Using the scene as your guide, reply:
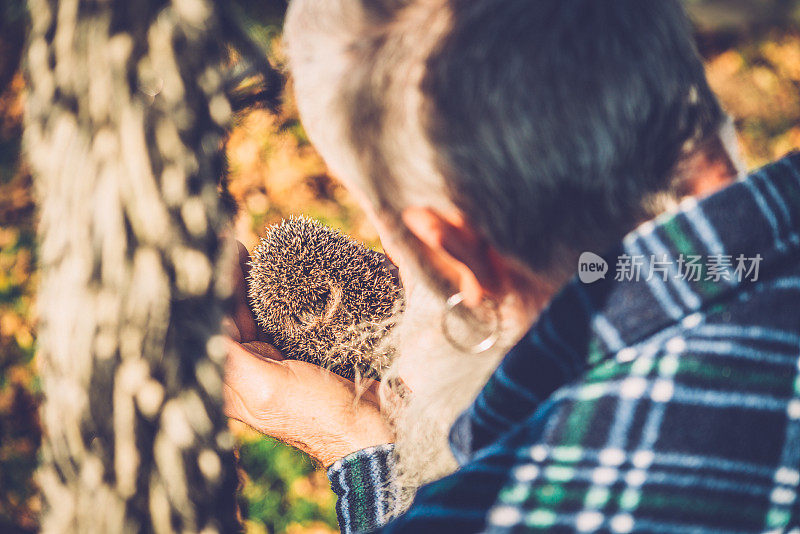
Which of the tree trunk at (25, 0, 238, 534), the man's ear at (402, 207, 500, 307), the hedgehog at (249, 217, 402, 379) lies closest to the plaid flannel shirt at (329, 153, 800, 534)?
the man's ear at (402, 207, 500, 307)

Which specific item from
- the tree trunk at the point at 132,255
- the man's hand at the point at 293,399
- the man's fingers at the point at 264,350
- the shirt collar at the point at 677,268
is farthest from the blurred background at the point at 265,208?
the shirt collar at the point at 677,268

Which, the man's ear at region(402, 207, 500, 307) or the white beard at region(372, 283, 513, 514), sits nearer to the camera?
the man's ear at region(402, 207, 500, 307)

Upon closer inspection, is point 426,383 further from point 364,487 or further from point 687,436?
point 687,436

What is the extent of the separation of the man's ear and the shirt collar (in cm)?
12

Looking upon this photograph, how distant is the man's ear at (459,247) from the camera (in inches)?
29.4

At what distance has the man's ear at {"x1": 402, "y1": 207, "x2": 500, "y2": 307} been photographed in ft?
2.45

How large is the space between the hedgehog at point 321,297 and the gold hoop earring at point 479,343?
0.30 m

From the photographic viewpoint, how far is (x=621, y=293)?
2.17 ft

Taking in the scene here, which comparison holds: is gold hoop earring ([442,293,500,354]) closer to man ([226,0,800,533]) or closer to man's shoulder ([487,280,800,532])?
man ([226,0,800,533])

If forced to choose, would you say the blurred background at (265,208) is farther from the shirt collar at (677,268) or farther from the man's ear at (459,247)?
the shirt collar at (677,268)

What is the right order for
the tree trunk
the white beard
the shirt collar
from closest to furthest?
the tree trunk < the shirt collar < the white beard

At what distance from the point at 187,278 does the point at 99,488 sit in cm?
22

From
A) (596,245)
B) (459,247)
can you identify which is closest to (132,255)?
(459,247)

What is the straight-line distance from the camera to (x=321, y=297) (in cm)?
123
